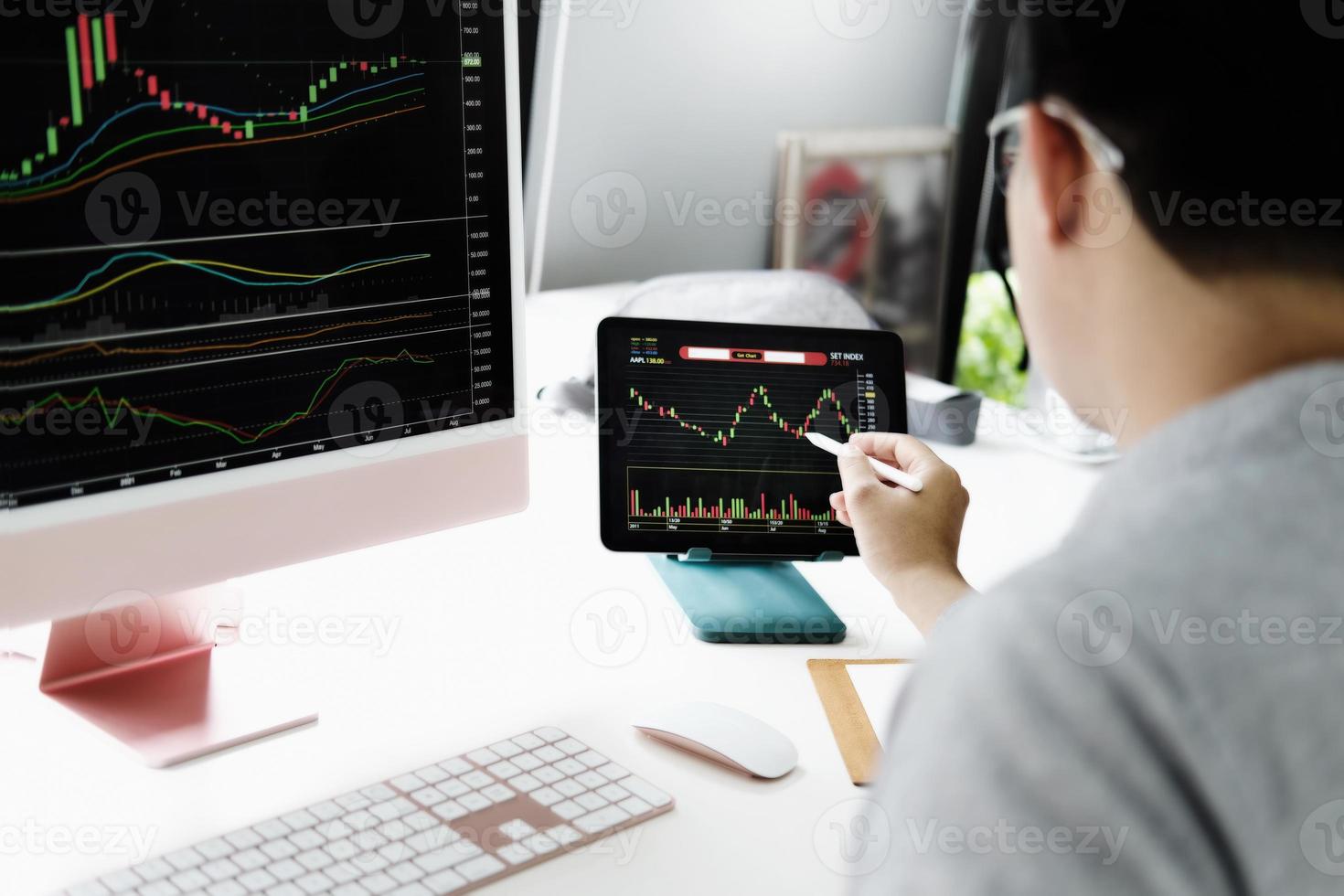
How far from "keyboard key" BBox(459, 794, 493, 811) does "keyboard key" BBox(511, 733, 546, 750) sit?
Answer: 61mm

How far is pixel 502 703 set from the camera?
0.81m

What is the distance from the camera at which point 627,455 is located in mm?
988

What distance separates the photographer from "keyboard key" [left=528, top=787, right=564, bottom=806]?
682 millimetres

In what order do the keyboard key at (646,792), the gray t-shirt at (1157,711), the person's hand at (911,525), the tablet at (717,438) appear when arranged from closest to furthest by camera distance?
1. the gray t-shirt at (1157,711)
2. the keyboard key at (646,792)
3. the person's hand at (911,525)
4. the tablet at (717,438)

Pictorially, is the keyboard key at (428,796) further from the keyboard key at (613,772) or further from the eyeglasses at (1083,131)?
the eyeglasses at (1083,131)

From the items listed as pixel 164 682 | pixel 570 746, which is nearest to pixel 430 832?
pixel 570 746

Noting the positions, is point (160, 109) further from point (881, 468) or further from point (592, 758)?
point (881, 468)

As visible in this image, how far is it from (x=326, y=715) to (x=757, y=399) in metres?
0.46

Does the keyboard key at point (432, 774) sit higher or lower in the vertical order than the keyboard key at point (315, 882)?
higher

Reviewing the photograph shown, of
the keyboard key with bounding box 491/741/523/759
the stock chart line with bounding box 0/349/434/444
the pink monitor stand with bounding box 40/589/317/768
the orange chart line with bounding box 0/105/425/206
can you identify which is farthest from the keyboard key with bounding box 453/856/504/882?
the orange chart line with bounding box 0/105/425/206

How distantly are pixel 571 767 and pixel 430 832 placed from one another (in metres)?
0.11

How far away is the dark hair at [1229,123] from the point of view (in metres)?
0.43

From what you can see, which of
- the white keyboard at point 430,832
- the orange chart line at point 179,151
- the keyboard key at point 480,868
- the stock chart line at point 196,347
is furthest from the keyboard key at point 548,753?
the orange chart line at point 179,151

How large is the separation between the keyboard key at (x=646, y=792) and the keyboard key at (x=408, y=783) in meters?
0.13
